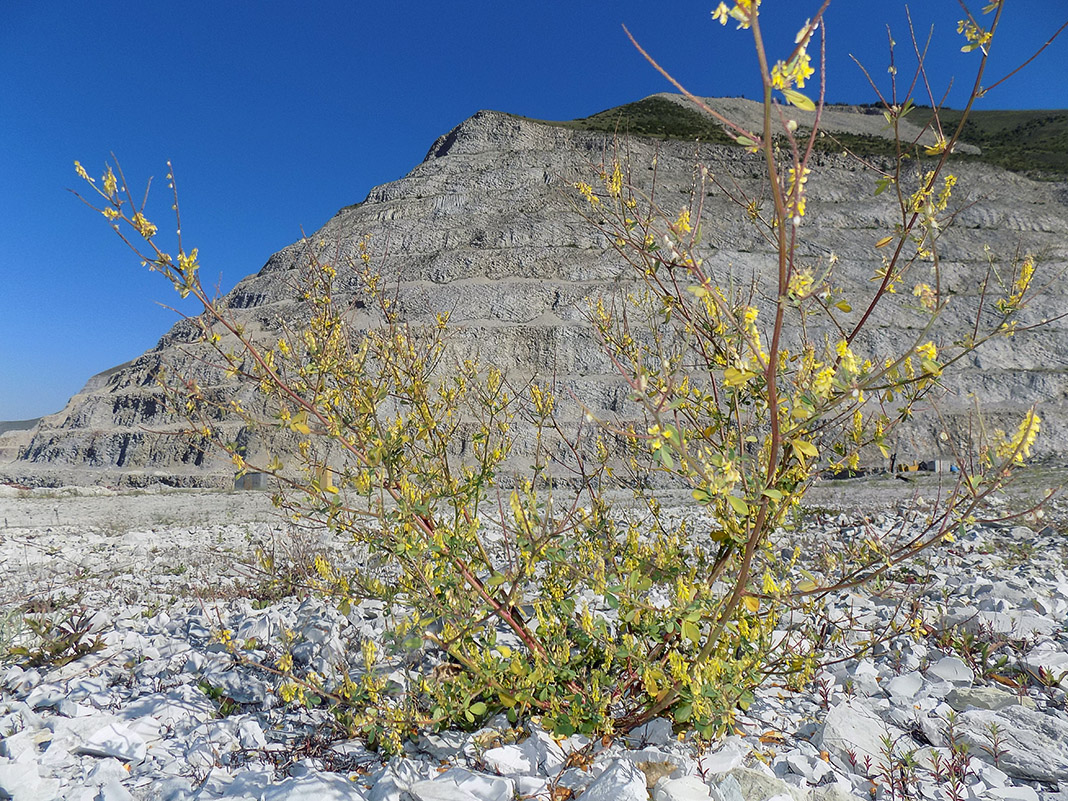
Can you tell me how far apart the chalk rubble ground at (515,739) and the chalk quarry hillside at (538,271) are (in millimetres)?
15045

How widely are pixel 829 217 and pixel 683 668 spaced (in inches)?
1203

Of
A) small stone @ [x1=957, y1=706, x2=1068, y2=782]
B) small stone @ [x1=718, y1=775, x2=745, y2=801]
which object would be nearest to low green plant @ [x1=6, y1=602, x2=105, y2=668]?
small stone @ [x1=718, y1=775, x2=745, y2=801]

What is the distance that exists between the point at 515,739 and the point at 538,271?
2525cm

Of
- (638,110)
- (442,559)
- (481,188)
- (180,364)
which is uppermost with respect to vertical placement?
(638,110)

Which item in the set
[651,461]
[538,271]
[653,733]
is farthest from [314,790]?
[538,271]

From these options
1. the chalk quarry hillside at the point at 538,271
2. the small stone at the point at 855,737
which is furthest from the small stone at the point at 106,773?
the chalk quarry hillside at the point at 538,271

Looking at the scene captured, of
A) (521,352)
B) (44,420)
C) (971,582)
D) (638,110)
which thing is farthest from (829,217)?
(44,420)

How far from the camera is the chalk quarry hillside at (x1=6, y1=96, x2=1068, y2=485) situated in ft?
70.3

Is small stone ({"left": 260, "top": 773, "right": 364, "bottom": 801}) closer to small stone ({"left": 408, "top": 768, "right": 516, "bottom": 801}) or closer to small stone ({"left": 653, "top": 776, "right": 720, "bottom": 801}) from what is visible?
small stone ({"left": 408, "top": 768, "right": 516, "bottom": 801})

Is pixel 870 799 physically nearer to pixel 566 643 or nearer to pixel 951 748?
pixel 951 748

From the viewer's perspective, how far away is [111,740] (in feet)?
7.36

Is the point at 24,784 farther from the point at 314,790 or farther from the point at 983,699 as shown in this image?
the point at 983,699

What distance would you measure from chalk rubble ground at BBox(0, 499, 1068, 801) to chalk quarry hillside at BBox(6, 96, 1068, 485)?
49.4 ft

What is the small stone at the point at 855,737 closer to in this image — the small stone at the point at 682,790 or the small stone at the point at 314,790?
the small stone at the point at 682,790
